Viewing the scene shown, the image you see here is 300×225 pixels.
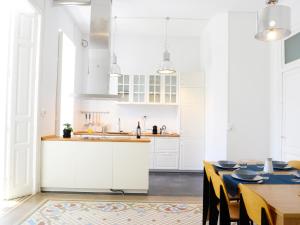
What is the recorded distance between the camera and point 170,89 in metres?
5.99

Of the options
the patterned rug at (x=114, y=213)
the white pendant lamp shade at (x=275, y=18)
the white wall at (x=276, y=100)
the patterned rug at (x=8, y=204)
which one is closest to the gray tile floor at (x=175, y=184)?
the patterned rug at (x=114, y=213)

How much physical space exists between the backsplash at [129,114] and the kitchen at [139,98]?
0.03m

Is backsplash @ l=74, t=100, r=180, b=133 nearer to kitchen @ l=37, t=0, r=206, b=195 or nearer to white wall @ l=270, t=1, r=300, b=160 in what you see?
kitchen @ l=37, t=0, r=206, b=195

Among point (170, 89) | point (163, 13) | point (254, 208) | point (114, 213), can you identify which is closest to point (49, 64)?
point (163, 13)

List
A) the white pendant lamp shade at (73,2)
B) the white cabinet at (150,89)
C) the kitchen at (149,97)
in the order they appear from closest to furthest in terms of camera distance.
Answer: the white pendant lamp shade at (73,2), the kitchen at (149,97), the white cabinet at (150,89)

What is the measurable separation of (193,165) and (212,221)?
3.37 meters

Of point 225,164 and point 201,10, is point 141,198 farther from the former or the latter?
point 201,10

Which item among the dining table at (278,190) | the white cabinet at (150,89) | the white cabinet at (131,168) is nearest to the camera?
the dining table at (278,190)

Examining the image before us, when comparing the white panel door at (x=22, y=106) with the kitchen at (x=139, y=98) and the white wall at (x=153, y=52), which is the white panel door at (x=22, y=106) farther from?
the white wall at (x=153, y=52)

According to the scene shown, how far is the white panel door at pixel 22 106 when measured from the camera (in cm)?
348

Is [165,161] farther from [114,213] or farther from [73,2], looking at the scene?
[73,2]

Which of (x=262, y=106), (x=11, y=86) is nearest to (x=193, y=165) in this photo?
(x=262, y=106)

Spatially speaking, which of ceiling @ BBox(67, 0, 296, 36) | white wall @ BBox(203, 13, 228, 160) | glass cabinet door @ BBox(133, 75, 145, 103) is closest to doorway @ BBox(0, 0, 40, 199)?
ceiling @ BBox(67, 0, 296, 36)

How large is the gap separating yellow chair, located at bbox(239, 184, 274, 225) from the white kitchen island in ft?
7.28
